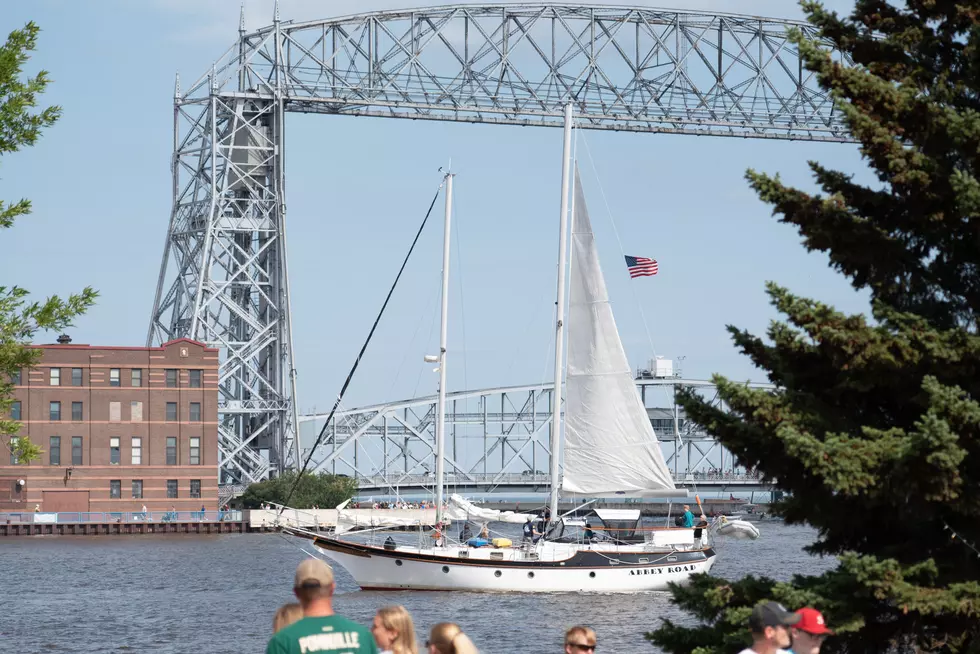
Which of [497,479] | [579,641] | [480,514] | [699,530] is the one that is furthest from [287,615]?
[497,479]

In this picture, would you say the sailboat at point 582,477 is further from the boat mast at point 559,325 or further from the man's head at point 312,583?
the man's head at point 312,583

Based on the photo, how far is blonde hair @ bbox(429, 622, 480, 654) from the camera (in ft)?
34.5

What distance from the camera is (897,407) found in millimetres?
17656

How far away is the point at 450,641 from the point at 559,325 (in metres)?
37.7

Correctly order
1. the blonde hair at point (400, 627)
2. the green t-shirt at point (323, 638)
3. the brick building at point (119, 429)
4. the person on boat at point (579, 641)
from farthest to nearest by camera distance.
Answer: the brick building at point (119, 429) → the blonde hair at point (400, 627) → the person on boat at point (579, 641) → the green t-shirt at point (323, 638)

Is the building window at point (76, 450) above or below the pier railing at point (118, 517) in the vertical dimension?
above

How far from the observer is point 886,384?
1694 cm

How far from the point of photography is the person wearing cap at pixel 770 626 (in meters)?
10.6

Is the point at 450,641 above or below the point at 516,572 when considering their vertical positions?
above

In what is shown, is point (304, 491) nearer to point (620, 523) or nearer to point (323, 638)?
point (620, 523)

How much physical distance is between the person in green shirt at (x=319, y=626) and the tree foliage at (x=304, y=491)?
80.5 meters

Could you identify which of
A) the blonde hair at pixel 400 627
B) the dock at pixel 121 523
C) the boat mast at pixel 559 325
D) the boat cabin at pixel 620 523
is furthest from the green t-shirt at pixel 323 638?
the dock at pixel 121 523

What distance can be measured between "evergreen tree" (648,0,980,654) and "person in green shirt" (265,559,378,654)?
259 inches

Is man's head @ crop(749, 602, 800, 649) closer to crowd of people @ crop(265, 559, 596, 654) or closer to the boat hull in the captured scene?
crowd of people @ crop(265, 559, 596, 654)
